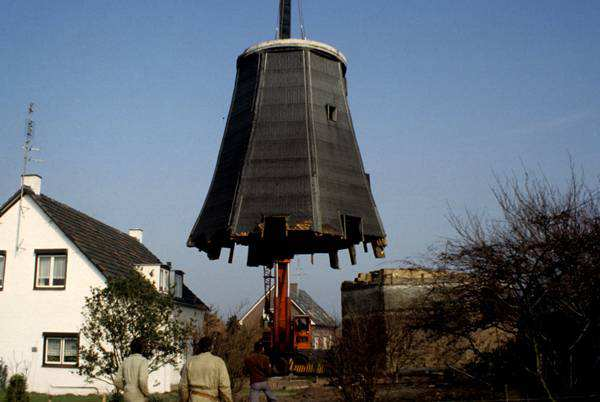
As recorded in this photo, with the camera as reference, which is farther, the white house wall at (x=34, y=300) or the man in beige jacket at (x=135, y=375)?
the white house wall at (x=34, y=300)

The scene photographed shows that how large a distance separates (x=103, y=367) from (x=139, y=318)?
1582 mm

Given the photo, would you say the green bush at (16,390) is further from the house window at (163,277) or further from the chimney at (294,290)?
the chimney at (294,290)

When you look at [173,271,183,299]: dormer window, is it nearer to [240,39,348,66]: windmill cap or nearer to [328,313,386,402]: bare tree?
[240,39,348,66]: windmill cap

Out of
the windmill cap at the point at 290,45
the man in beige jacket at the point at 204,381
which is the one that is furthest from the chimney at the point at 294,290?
the man in beige jacket at the point at 204,381

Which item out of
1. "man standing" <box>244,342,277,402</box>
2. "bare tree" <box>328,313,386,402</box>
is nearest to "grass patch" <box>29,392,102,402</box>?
"bare tree" <box>328,313,386,402</box>

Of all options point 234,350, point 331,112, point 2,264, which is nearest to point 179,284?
point 2,264

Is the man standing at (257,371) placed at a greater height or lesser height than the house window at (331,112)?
lesser

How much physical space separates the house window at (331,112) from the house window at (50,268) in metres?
12.0

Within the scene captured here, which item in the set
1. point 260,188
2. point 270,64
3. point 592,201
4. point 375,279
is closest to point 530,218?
point 592,201

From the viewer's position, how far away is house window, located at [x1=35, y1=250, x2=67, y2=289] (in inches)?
879

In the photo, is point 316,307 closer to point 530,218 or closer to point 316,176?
point 316,176

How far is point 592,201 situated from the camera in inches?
399

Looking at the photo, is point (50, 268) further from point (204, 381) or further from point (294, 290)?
point (294, 290)

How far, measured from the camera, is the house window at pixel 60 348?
21516mm
